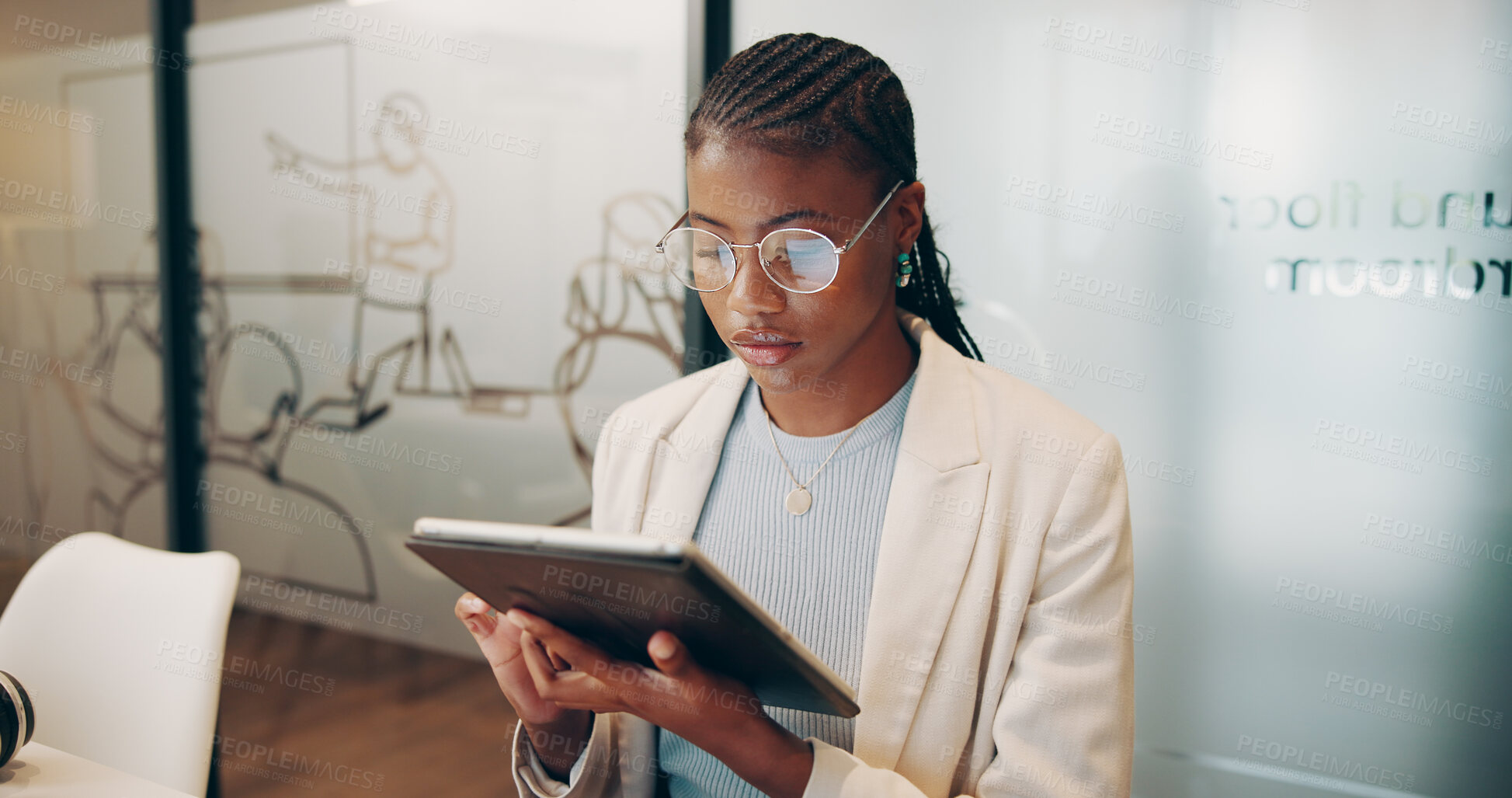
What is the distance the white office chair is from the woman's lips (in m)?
0.93

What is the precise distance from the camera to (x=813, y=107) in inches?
40.0

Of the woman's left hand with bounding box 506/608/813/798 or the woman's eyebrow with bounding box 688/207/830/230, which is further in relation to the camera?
the woman's eyebrow with bounding box 688/207/830/230

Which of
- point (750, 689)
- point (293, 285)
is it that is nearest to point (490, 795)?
point (293, 285)

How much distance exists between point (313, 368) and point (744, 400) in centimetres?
193

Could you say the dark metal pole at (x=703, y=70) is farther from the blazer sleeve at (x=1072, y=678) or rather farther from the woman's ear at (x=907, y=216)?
the blazer sleeve at (x=1072, y=678)

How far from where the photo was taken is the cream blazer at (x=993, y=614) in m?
0.98

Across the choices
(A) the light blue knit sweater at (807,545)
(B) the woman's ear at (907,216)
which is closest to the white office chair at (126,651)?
(A) the light blue knit sweater at (807,545)

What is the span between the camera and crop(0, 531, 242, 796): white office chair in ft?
Answer: 4.67

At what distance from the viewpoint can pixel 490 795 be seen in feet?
7.78

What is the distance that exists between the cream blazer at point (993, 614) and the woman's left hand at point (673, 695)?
63 mm

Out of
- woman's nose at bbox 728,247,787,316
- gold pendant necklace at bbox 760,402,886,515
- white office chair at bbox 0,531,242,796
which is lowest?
white office chair at bbox 0,531,242,796

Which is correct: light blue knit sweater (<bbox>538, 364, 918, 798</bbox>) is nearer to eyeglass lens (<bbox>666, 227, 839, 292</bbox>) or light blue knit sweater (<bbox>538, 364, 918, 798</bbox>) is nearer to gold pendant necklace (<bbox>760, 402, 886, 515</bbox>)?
gold pendant necklace (<bbox>760, 402, 886, 515</bbox>)

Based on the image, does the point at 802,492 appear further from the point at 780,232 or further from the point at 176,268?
the point at 176,268

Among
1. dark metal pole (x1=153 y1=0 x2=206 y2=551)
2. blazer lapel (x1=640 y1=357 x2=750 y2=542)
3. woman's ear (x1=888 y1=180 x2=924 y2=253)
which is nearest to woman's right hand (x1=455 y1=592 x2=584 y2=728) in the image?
blazer lapel (x1=640 y1=357 x2=750 y2=542)
